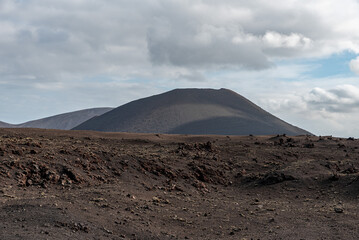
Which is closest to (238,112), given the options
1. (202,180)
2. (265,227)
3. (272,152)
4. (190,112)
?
(190,112)

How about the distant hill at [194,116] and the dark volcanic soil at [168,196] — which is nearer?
the dark volcanic soil at [168,196]

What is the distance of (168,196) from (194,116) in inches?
3845

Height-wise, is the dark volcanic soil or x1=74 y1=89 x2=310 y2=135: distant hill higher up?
x1=74 y1=89 x2=310 y2=135: distant hill

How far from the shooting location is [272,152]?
26.1 metres

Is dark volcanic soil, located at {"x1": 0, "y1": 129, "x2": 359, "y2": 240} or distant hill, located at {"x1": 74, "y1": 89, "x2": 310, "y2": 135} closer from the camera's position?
dark volcanic soil, located at {"x1": 0, "y1": 129, "x2": 359, "y2": 240}

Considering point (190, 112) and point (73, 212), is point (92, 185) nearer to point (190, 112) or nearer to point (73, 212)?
point (73, 212)

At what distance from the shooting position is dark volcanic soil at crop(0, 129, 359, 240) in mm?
10125

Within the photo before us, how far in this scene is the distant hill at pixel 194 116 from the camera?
102875 millimetres

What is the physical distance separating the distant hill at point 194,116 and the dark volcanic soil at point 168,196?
78.6 meters

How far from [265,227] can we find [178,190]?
18.6 feet

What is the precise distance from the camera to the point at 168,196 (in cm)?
1528

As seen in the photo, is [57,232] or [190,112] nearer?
[57,232]

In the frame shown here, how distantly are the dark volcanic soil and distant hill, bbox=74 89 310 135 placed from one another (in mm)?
78602

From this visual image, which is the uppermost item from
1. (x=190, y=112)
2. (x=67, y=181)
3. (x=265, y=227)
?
(x=190, y=112)
